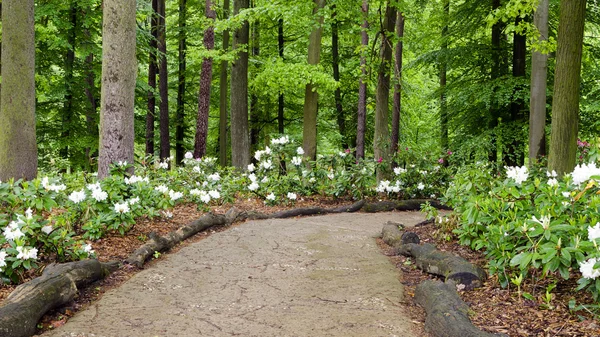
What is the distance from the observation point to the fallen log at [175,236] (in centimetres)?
537

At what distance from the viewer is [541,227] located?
3.63 metres

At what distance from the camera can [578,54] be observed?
18.7ft

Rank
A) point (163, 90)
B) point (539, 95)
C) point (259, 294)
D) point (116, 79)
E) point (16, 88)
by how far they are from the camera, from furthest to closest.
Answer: point (163, 90)
point (539, 95)
point (16, 88)
point (116, 79)
point (259, 294)

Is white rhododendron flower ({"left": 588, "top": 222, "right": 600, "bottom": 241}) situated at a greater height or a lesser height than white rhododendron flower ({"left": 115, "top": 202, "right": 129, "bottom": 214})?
greater

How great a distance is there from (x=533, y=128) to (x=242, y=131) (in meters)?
7.36

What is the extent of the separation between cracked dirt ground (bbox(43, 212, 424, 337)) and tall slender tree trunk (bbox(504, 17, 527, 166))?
20.2 ft

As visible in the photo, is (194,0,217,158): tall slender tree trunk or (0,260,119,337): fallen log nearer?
(0,260,119,337): fallen log

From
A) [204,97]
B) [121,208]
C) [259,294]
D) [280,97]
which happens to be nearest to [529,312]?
[259,294]

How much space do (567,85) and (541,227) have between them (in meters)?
2.88

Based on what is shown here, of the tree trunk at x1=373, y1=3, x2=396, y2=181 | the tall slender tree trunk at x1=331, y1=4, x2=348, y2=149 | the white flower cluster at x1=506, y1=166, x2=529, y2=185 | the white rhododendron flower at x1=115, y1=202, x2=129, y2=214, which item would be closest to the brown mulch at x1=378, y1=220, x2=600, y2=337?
the white flower cluster at x1=506, y1=166, x2=529, y2=185

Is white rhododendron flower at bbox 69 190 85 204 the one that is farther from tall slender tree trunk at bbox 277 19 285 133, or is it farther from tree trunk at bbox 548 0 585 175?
tall slender tree trunk at bbox 277 19 285 133

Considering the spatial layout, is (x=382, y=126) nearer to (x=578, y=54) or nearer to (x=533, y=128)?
(x=533, y=128)

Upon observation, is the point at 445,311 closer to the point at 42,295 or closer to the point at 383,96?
the point at 42,295

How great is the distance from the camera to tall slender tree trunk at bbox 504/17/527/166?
11.4 metres
